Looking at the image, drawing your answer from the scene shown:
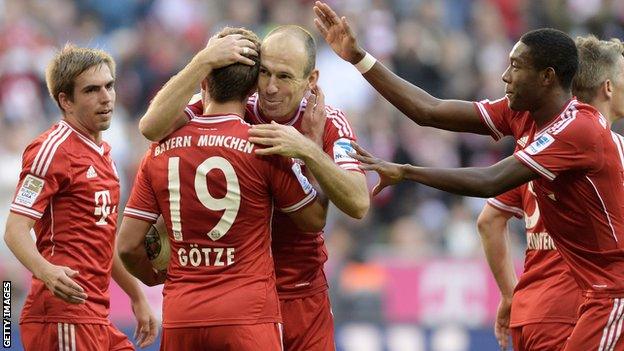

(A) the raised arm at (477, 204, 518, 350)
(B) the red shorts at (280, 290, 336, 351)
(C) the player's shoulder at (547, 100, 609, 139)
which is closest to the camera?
(C) the player's shoulder at (547, 100, 609, 139)

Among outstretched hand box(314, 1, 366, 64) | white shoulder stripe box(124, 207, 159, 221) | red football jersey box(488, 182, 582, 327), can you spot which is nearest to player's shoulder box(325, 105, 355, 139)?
outstretched hand box(314, 1, 366, 64)

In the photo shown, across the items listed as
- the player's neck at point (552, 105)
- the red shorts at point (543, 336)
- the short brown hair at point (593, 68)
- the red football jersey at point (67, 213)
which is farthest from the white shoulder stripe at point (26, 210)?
the short brown hair at point (593, 68)

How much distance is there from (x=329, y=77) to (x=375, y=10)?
5.05 feet

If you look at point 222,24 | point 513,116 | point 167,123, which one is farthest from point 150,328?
point 222,24

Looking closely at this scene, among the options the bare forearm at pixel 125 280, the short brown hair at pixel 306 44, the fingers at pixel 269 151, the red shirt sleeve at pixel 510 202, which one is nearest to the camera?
the fingers at pixel 269 151

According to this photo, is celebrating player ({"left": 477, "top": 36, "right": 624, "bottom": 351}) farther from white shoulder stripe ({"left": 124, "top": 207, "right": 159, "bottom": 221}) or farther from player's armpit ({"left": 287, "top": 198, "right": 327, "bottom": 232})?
white shoulder stripe ({"left": 124, "top": 207, "right": 159, "bottom": 221})

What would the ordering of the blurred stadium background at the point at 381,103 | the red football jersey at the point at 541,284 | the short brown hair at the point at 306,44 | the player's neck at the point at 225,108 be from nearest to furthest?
the player's neck at the point at 225,108, the short brown hair at the point at 306,44, the red football jersey at the point at 541,284, the blurred stadium background at the point at 381,103

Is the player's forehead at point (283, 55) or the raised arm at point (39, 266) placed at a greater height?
the player's forehead at point (283, 55)

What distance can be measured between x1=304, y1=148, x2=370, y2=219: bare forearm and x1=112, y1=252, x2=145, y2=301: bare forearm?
182cm

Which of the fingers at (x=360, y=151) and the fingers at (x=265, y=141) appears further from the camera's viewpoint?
the fingers at (x=360, y=151)

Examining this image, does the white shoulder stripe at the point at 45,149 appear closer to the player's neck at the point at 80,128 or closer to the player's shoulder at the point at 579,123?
the player's neck at the point at 80,128

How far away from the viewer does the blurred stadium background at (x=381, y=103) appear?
11.5 metres

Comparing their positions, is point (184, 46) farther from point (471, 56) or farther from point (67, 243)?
point (67, 243)

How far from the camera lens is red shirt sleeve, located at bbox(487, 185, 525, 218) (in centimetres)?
746
